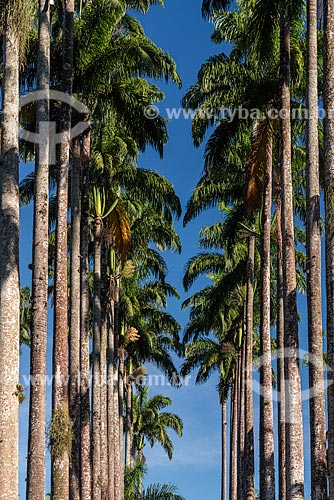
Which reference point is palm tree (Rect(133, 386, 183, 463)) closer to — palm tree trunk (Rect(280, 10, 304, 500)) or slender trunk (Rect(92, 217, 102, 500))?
slender trunk (Rect(92, 217, 102, 500))

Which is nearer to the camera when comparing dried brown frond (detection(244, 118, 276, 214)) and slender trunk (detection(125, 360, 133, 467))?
dried brown frond (detection(244, 118, 276, 214))

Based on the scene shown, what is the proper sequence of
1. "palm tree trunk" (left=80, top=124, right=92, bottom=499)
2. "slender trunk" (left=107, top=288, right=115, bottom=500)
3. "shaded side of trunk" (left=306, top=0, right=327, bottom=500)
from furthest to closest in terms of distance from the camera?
"slender trunk" (left=107, top=288, right=115, bottom=500)
"palm tree trunk" (left=80, top=124, right=92, bottom=499)
"shaded side of trunk" (left=306, top=0, right=327, bottom=500)

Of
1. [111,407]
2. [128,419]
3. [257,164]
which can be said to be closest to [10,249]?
[257,164]

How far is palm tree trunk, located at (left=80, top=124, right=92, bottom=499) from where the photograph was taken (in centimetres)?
2509

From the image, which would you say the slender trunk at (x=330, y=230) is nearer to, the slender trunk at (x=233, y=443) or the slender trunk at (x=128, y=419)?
the slender trunk at (x=233, y=443)

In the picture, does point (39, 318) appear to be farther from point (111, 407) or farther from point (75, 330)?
point (111, 407)

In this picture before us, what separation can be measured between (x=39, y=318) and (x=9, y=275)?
3.13 meters

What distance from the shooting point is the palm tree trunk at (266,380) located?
25969 mm

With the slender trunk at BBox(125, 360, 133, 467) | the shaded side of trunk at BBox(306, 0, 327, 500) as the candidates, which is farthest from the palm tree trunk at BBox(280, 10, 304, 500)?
the slender trunk at BBox(125, 360, 133, 467)

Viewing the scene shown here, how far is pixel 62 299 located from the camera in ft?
66.1

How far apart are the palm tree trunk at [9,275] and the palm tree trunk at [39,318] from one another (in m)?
2.88

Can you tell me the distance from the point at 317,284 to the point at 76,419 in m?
9.02

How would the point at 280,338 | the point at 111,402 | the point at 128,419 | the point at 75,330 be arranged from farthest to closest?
the point at 128,419
the point at 111,402
the point at 280,338
the point at 75,330

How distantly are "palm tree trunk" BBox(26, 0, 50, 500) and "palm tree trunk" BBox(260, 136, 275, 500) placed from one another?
10.0 meters
